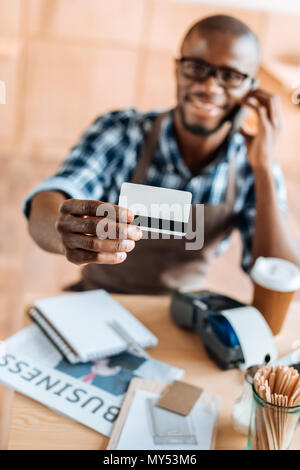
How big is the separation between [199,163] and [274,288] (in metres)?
0.52

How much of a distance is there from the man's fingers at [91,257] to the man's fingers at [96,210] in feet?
0.17

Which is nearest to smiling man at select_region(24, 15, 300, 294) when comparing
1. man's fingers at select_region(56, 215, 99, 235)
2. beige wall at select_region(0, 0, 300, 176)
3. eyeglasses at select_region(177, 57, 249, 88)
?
eyeglasses at select_region(177, 57, 249, 88)

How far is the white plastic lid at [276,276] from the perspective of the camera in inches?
39.8

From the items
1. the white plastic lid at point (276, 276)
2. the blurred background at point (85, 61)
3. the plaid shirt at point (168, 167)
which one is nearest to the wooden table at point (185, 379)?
the white plastic lid at point (276, 276)

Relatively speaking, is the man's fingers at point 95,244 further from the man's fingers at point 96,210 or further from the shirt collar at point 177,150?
the shirt collar at point 177,150

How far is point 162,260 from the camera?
142 centimetres

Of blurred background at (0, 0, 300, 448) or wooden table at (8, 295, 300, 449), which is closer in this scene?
wooden table at (8, 295, 300, 449)

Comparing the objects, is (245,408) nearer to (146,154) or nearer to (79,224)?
(79,224)

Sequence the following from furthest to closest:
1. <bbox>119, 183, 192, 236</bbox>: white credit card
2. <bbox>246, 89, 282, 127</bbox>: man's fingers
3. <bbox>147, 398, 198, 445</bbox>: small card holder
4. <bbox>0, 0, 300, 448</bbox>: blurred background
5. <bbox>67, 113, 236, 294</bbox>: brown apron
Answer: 1. <bbox>0, 0, 300, 448</bbox>: blurred background
2. <bbox>67, 113, 236, 294</bbox>: brown apron
3. <bbox>246, 89, 282, 127</bbox>: man's fingers
4. <bbox>147, 398, 198, 445</bbox>: small card holder
5. <bbox>119, 183, 192, 236</bbox>: white credit card

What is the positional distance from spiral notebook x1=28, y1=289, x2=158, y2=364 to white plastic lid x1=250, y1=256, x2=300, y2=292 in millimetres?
233

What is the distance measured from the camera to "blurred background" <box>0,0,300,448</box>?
126 inches

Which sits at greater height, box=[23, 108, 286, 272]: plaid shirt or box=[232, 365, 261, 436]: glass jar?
box=[23, 108, 286, 272]: plaid shirt

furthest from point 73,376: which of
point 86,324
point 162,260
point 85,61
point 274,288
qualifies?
point 85,61

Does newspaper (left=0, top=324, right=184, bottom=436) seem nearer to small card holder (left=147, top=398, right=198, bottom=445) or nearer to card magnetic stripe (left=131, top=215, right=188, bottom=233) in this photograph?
small card holder (left=147, top=398, right=198, bottom=445)
